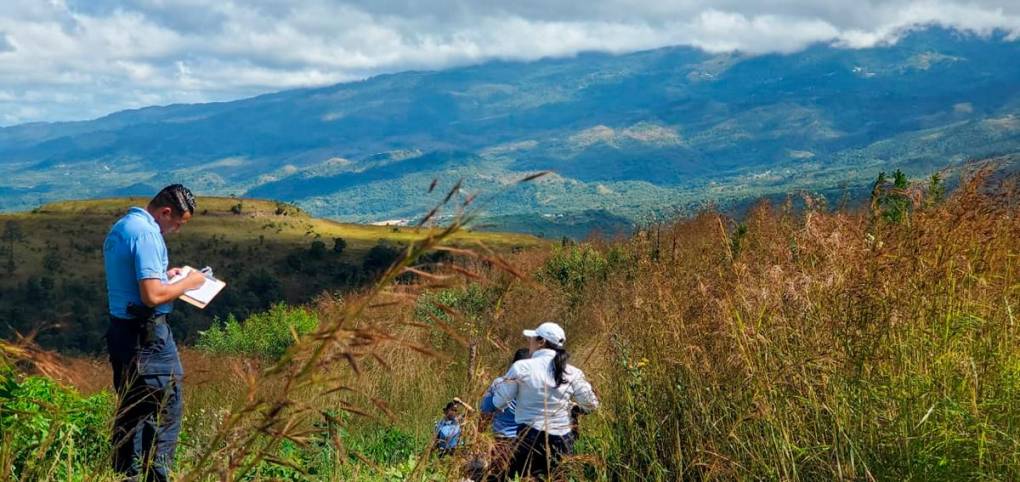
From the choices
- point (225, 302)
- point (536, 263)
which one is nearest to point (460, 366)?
point (536, 263)

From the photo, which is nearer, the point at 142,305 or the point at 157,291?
the point at 157,291

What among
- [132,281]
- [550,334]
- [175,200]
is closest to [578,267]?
[550,334]

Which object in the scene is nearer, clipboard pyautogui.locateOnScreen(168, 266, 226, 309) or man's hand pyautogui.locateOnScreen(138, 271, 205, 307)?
man's hand pyautogui.locateOnScreen(138, 271, 205, 307)

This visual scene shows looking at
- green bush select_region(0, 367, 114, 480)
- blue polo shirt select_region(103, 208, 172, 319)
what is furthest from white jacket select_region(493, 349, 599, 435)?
green bush select_region(0, 367, 114, 480)

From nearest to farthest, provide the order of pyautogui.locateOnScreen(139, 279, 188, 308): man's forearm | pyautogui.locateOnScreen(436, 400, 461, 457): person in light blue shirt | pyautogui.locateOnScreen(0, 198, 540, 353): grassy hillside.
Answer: pyautogui.locateOnScreen(436, 400, 461, 457): person in light blue shirt → pyautogui.locateOnScreen(139, 279, 188, 308): man's forearm → pyautogui.locateOnScreen(0, 198, 540, 353): grassy hillside

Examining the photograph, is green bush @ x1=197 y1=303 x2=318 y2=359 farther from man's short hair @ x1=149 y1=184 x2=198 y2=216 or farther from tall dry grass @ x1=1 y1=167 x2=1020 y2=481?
tall dry grass @ x1=1 y1=167 x2=1020 y2=481

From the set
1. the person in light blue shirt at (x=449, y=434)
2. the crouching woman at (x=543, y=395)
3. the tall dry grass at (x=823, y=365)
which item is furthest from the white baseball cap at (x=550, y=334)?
the tall dry grass at (x=823, y=365)

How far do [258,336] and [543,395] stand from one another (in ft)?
37.8

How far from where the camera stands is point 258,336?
619 inches

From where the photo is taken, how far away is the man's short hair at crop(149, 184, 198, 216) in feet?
16.1

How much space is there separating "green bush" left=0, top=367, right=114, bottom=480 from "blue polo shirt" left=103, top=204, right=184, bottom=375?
33 centimetres

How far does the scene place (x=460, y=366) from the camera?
25.3ft

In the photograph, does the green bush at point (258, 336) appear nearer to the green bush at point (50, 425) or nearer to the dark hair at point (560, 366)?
the green bush at point (50, 425)

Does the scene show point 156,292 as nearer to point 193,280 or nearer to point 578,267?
point 193,280
